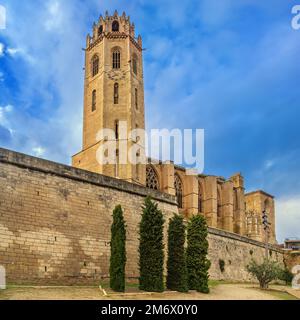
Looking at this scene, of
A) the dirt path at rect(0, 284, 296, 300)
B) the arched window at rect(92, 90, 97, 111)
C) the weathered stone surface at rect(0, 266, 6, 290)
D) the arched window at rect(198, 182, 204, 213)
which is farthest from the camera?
the arched window at rect(198, 182, 204, 213)

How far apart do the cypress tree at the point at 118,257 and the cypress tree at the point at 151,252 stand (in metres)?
1.30

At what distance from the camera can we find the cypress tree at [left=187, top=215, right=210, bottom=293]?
66.4 feet

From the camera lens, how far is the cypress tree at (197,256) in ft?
66.4

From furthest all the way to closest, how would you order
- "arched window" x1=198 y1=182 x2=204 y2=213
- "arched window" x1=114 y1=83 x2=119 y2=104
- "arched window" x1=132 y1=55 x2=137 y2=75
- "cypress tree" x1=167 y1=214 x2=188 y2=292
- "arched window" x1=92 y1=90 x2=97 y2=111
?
1. "arched window" x1=198 y1=182 x2=204 y2=213
2. "arched window" x1=132 y1=55 x2=137 y2=75
3. "arched window" x1=92 y1=90 x2=97 y2=111
4. "arched window" x1=114 y1=83 x2=119 y2=104
5. "cypress tree" x1=167 y1=214 x2=188 y2=292

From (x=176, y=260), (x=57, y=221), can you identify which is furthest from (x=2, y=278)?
(x=176, y=260)

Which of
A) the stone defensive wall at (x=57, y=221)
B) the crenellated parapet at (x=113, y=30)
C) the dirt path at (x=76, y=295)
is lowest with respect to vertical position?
the dirt path at (x=76, y=295)

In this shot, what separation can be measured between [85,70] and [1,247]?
106 ft

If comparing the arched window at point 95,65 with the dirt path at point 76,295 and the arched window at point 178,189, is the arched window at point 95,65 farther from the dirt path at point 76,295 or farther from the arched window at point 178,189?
the dirt path at point 76,295

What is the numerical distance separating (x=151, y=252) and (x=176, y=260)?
1885 millimetres

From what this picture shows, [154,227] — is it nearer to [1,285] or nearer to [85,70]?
[1,285]

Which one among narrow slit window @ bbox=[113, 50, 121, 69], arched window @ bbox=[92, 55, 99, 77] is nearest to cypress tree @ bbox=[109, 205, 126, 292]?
narrow slit window @ bbox=[113, 50, 121, 69]

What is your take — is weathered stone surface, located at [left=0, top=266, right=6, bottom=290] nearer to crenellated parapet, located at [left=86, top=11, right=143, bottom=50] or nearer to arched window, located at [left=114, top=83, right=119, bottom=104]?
arched window, located at [left=114, top=83, right=119, bottom=104]

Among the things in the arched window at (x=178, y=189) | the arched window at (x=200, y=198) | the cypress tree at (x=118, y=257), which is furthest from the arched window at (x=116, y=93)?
the cypress tree at (x=118, y=257)

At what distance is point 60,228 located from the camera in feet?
57.9
